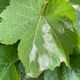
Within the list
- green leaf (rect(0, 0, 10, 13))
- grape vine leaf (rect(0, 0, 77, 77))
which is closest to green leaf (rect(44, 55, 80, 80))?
grape vine leaf (rect(0, 0, 77, 77))

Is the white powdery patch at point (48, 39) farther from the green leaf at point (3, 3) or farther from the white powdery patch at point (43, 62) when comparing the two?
the green leaf at point (3, 3)

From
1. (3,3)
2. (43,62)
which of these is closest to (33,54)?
(43,62)

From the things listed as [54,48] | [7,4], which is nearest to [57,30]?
[54,48]

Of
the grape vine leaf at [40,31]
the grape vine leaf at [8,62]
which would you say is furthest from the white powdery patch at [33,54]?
the grape vine leaf at [8,62]

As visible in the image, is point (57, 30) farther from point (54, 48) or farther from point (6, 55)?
point (6, 55)

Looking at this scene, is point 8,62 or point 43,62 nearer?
point 43,62

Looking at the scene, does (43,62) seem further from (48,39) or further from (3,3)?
(3,3)

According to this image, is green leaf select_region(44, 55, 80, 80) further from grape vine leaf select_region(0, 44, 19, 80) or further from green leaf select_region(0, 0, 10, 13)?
green leaf select_region(0, 0, 10, 13)
